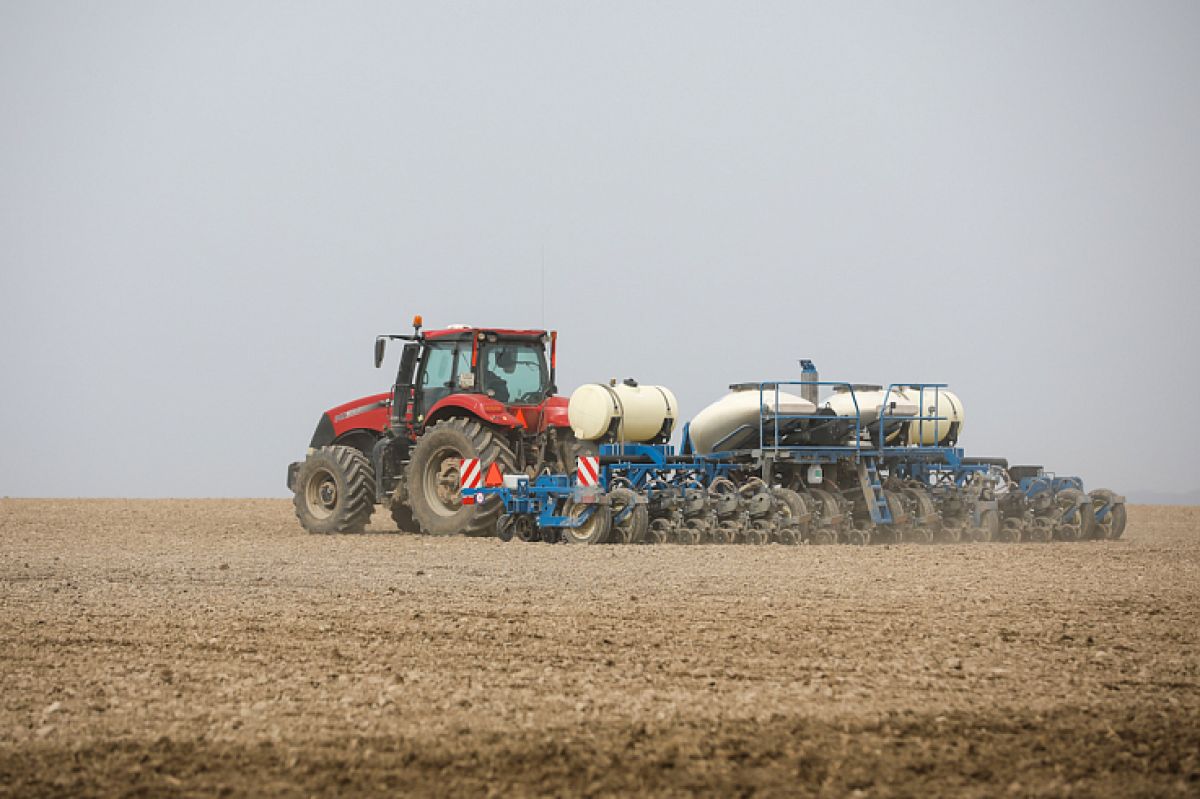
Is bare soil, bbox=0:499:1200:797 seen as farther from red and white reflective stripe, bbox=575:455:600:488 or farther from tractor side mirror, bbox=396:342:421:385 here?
tractor side mirror, bbox=396:342:421:385

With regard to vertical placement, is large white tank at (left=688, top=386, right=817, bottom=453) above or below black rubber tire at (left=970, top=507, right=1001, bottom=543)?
above

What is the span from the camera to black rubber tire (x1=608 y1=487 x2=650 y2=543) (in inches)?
637

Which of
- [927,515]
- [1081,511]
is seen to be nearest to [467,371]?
[927,515]

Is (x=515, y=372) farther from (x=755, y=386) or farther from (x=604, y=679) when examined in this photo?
(x=604, y=679)

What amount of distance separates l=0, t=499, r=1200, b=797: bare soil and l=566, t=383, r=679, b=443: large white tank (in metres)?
3.76

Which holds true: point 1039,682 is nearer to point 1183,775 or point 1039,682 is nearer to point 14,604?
point 1183,775

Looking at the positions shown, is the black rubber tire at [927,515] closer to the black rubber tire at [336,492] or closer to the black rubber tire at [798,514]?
the black rubber tire at [798,514]

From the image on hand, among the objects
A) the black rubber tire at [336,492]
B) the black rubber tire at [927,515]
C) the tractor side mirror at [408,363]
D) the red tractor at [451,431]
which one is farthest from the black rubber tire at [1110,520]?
the black rubber tire at [336,492]

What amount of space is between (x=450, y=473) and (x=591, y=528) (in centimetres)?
217

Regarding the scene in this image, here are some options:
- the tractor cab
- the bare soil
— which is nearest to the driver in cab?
the tractor cab

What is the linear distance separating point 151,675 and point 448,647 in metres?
1.66

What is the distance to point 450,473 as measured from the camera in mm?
17859

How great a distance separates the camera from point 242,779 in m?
5.80

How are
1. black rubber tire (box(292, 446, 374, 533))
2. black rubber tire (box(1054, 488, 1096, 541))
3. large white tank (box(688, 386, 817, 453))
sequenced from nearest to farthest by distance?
large white tank (box(688, 386, 817, 453)) < black rubber tire (box(1054, 488, 1096, 541)) < black rubber tire (box(292, 446, 374, 533))
